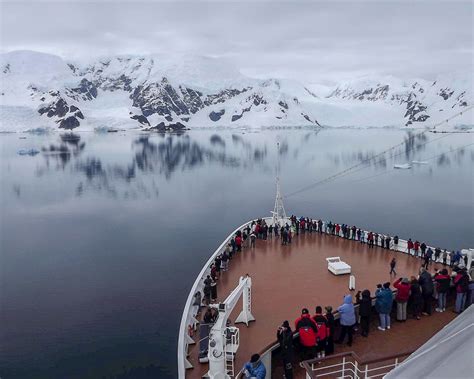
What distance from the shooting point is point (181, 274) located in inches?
941

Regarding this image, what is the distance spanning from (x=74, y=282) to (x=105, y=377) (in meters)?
9.21

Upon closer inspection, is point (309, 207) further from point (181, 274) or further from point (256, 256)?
point (256, 256)

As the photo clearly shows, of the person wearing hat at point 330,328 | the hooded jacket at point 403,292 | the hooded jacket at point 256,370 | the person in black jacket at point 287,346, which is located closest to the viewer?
the hooded jacket at point 256,370

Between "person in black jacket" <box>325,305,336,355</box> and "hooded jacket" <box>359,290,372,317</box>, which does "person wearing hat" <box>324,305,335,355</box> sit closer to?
"person in black jacket" <box>325,305,336,355</box>

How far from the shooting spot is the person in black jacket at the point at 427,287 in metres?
11.8

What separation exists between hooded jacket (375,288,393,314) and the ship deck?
29.3 inches

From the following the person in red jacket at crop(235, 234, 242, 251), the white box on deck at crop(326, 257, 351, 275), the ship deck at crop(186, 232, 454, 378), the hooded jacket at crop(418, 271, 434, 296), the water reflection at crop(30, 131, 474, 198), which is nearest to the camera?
the ship deck at crop(186, 232, 454, 378)

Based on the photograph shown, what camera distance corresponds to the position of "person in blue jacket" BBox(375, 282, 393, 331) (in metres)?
10.8

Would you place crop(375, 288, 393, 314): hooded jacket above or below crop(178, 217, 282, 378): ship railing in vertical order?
above

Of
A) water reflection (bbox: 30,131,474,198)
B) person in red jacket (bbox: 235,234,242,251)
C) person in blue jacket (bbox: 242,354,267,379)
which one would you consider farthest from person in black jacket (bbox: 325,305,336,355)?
water reflection (bbox: 30,131,474,198)

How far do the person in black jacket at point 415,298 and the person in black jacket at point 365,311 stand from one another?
1608 mm

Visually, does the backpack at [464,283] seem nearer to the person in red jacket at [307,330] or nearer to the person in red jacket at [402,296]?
the person in red jacket at [402,296]

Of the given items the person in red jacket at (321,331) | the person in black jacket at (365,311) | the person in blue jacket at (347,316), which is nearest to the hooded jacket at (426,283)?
the person in black jacket at (365,311)

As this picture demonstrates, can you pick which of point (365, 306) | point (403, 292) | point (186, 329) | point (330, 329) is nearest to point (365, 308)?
point (365, 306)
